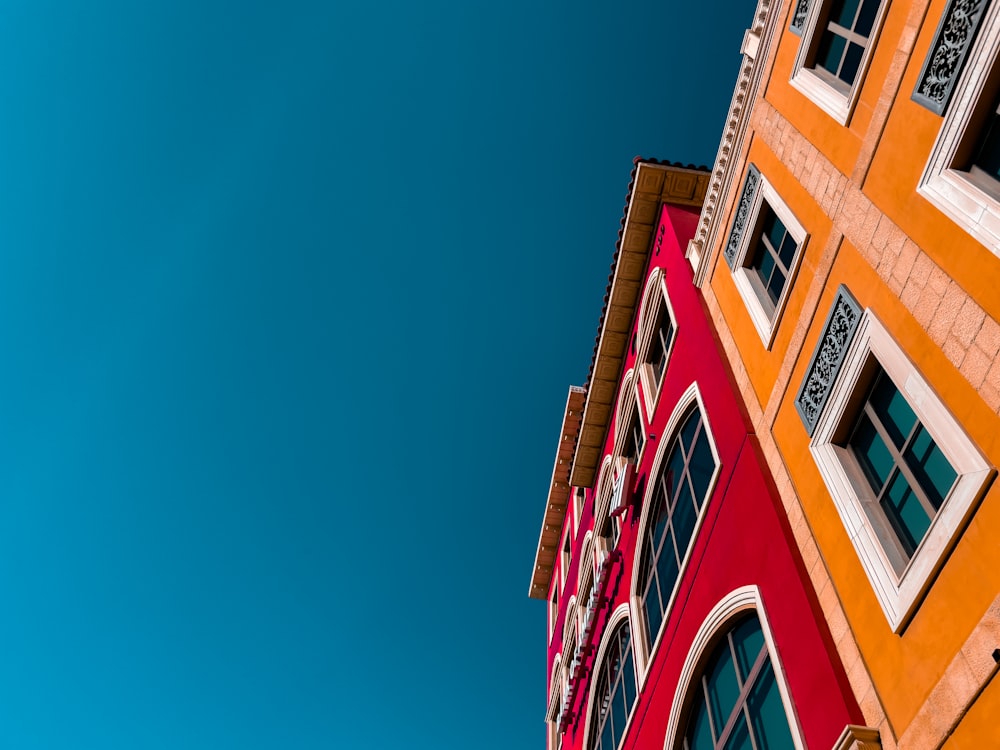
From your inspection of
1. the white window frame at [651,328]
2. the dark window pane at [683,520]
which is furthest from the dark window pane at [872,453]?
the white window frame at [651,328]

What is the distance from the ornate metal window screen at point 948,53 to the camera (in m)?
7.60

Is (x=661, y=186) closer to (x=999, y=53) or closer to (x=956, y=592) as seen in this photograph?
(x=999, y=53)

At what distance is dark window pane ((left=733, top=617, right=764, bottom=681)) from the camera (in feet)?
34.1

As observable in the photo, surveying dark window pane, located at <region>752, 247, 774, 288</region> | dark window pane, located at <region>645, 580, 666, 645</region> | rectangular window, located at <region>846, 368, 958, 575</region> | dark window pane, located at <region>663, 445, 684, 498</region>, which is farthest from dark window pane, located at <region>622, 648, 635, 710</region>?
rectangular window, located at <region>846, 368, 958, 575</region>

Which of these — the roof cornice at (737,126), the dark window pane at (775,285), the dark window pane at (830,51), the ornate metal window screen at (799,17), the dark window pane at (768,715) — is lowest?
the dark window pane at (768,715)

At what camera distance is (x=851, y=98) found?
10.4 meters

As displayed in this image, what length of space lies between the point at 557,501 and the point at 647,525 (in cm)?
1853

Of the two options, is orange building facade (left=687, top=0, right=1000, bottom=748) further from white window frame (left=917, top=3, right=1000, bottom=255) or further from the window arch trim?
the window arch trim

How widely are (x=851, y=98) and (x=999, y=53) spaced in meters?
3.26

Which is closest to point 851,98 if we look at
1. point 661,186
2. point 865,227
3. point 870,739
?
point 865,227

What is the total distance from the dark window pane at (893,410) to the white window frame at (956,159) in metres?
2.13

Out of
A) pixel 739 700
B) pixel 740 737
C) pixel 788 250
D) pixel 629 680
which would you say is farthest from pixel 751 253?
pixel 629 680

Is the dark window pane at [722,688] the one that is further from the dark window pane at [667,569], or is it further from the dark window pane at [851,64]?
the dark window pane at [851,64]

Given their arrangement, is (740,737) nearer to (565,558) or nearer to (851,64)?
(851,64)
